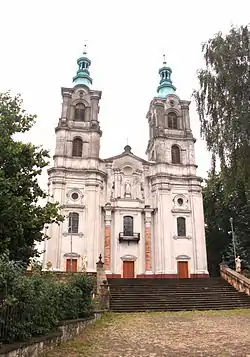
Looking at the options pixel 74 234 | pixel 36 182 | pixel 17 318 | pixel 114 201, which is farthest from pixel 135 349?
pixel 114 201

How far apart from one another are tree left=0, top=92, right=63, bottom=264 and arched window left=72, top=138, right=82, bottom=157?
18.9 metres

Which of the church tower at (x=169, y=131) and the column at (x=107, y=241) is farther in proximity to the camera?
the church tower at (x=169, y=131)

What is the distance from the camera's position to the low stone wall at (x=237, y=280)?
72.5ft

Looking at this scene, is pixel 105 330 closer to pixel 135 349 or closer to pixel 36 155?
pixel 135 349

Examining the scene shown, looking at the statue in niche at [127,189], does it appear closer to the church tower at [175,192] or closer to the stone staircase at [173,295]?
the church tower at [175,192]

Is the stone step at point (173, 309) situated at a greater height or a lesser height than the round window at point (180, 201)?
lesser

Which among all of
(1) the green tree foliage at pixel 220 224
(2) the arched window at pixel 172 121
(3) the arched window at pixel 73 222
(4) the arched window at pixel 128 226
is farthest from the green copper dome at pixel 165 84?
(3) the arched window at pixel 73 222

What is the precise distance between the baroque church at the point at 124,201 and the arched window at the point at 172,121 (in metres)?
0.12

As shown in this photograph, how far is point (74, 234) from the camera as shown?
31.2 metres

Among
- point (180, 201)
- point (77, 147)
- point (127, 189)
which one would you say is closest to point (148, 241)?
point (180, 201)

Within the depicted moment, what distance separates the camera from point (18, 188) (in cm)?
1461

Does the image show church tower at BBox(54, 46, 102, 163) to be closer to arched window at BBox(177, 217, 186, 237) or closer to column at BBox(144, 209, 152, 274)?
column at BBox(144, 209, 152, 274)

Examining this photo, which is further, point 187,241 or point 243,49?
point 187,241

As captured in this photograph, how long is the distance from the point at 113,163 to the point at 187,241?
10411 millimetres
